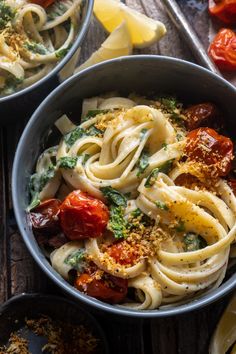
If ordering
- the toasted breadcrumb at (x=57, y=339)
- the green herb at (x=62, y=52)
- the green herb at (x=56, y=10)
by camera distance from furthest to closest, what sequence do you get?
the green herb at (x=56, y=10) < the green herb at (x=62, y=52) < the toasted breadcrumb at (x=57, y=339)

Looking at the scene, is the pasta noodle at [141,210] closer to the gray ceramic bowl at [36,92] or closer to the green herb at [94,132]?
the green herb at [94,132]

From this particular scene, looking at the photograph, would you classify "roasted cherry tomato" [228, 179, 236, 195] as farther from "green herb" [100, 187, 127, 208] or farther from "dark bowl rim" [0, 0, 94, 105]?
"dark bowl rim" [0, 0, 94, 105]

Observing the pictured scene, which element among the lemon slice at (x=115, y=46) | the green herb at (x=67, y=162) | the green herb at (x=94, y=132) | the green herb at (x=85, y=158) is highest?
the lemon slice at (x=115, y=46)

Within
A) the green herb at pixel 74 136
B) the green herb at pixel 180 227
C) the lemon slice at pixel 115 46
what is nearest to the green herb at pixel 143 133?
the green herb at pixel 74 136

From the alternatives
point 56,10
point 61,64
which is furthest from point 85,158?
point 56,10

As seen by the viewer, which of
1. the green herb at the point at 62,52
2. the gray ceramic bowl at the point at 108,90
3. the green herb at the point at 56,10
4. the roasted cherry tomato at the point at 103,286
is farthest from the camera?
the green herb at the point at 56,10

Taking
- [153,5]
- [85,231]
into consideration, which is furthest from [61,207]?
[153,5]

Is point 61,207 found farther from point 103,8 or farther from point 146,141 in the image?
point 103,8

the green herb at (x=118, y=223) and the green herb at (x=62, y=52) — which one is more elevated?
the green herb at (x=62, y=52)
